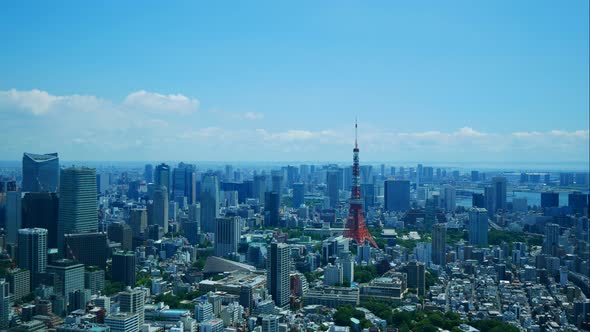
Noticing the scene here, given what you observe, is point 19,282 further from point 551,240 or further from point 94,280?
point 551,240

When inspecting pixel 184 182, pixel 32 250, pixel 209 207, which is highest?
pixel 184 182

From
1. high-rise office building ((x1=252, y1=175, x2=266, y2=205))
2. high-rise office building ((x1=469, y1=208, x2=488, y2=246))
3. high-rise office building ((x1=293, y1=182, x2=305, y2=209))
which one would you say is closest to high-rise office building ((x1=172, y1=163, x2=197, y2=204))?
high-rise office building ((x1=252, y1=175, x2=266, y2=205))

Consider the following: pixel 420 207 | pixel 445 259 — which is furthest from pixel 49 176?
pixel 420 207

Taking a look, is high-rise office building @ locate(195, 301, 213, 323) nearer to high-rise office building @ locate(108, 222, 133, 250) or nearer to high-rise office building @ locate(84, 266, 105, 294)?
high-rise office building @ locate(84, 266, 105, 294)

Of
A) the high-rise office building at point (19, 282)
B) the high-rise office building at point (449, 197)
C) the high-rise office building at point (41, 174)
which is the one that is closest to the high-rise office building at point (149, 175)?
the high-rise office building at point (41, 174)

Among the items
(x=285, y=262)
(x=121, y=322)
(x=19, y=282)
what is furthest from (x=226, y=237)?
(x=121, y=322)
